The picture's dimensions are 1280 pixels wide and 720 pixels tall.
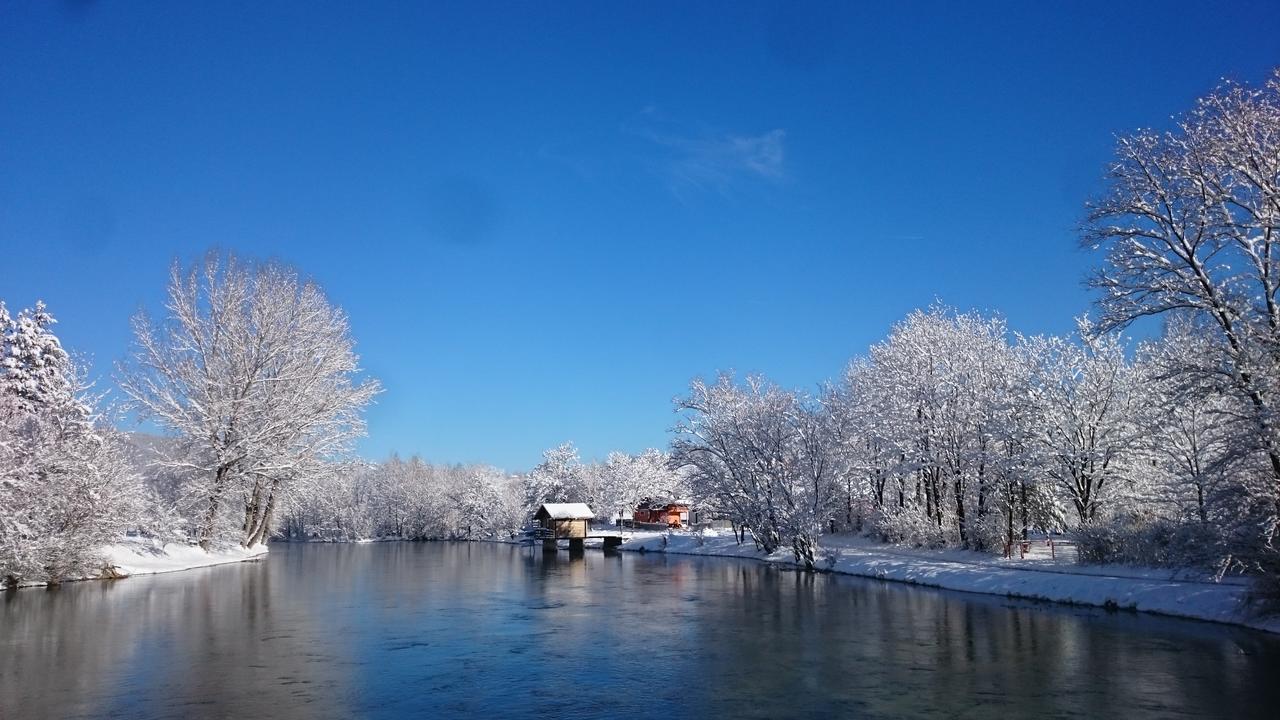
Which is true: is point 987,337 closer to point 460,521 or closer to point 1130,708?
point 1130,708

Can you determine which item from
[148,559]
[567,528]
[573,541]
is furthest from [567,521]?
[148,559]

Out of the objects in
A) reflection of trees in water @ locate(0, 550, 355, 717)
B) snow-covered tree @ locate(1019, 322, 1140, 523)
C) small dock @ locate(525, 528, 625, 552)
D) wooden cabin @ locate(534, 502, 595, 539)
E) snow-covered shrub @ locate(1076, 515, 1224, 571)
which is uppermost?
snow-covered tree @ locate(1019, 322, 1140, 523)

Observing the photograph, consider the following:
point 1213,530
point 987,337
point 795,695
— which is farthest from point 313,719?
point 987,337

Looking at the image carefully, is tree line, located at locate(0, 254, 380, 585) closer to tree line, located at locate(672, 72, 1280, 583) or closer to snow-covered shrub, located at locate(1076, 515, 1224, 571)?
tree line, located at locate(672, 72, 1280, 583)

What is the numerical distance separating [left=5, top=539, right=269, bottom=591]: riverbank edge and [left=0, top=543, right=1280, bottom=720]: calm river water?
3793 mm

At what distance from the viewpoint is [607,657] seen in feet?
62.1

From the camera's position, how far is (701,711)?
14.0 m

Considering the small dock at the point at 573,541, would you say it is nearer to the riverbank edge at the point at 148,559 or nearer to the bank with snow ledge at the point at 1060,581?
the bank with snow ledge at the point at 1060,581

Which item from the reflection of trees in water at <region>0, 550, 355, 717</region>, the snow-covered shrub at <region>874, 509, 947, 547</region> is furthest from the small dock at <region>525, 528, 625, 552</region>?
the reflection of trees in water at <region>0, 550, 355, 717</region>

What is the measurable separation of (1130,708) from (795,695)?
5.73 m

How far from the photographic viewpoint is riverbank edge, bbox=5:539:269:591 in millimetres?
36031

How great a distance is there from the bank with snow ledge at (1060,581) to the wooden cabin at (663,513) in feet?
192

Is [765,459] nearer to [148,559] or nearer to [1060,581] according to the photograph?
[1060,581]

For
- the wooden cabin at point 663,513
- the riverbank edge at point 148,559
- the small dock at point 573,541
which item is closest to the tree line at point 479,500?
the wooden cabin at point 663,513
